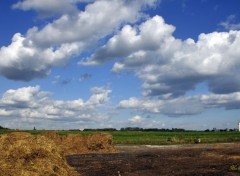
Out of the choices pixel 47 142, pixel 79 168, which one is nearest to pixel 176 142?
pixel 79 168

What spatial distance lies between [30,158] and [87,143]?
26408 mm

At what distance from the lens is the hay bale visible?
62.9 ft

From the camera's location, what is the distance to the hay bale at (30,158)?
1917 cm

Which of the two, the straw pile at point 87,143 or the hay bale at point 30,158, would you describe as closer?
the hay bale at point 30,158

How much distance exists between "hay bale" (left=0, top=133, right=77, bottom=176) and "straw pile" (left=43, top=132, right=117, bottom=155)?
2177cm

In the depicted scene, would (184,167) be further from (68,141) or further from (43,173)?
(68,141)

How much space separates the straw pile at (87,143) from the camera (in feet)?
152

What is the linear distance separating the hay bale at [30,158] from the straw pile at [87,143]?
2177 centimetres

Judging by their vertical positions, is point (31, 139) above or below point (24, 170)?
above

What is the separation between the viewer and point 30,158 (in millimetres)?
21469

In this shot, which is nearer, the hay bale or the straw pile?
the hay bale

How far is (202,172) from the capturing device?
22469 mm

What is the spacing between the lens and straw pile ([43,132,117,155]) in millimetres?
46222

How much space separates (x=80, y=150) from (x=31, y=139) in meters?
22.9
